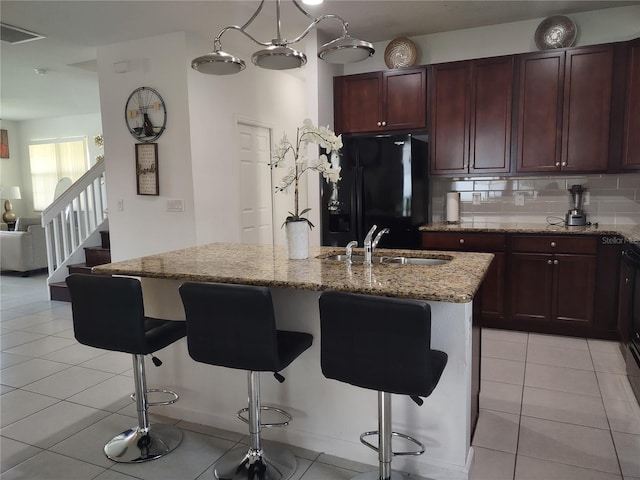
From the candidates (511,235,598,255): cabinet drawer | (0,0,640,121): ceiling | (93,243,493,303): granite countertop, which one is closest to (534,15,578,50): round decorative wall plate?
(0,0,640,121): ceiling

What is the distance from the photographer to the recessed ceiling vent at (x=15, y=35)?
4.01 meters

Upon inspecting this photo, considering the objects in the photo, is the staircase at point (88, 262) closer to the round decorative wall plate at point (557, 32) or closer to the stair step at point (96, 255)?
the stair step at point (96, 255)

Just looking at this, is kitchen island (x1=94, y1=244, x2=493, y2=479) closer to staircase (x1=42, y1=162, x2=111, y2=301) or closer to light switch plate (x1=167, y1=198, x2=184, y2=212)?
light switch plate (x1=167, y1=198, x2=184, y2=212)

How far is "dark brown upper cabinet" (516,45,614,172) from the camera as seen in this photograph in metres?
3.73

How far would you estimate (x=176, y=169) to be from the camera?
4.44m

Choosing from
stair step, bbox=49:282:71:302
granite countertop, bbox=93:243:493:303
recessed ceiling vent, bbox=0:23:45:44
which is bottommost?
stair step, bbox=49:282:71:302

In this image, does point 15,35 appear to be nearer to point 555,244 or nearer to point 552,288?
point 555,244

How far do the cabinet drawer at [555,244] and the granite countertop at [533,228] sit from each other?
57mm

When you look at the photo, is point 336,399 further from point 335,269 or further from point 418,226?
point 418,226

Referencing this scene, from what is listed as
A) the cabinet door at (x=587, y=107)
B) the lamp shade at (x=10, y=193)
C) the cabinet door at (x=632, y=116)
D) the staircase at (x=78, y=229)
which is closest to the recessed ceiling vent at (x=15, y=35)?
the staircase at (x=78, y=229)

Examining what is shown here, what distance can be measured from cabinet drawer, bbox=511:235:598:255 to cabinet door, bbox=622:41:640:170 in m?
0.72

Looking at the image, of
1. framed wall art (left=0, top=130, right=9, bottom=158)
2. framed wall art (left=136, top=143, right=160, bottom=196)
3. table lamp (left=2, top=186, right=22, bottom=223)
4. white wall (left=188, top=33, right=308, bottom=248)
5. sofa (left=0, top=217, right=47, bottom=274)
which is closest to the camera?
white wall (left=188, top=33, right=308, bottom=248)

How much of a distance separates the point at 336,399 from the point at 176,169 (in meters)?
3.06

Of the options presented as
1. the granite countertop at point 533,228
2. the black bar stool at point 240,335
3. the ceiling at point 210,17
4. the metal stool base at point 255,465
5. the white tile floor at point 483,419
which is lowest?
the white tile floor at point 483,419
